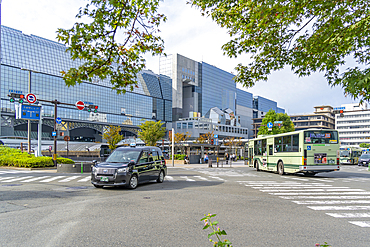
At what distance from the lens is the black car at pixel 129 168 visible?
40.7 feet

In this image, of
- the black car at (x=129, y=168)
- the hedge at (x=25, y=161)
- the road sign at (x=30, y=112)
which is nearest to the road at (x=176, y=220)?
the black car at (x=129, y=168)

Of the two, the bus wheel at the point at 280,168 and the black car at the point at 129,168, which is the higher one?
the black car at the point at 129,168

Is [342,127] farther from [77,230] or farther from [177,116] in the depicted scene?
[77,230]

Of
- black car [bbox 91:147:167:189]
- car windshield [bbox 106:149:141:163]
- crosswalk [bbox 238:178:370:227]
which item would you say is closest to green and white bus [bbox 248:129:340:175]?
crosswalk [bbox 238:178:370:227]

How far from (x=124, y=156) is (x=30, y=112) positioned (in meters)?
22.5

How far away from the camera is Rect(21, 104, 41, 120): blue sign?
3080 cm

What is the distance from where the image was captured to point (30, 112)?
31.4 metres

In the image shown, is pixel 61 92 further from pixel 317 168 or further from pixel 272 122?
pixel 317 168

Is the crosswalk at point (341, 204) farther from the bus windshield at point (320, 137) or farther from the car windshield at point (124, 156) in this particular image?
the bus windshield at point (320, 137)

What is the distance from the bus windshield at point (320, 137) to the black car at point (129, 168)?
412 inches

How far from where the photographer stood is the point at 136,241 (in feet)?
17.4

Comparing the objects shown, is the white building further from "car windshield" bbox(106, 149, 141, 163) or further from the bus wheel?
"car windshield" bbox(106, 149, 141, 163)

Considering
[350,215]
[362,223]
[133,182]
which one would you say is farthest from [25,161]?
[362,223]

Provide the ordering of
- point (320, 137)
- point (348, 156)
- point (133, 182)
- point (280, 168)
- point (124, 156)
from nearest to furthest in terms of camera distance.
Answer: point (133, 182), point (124, 156), point (320, 137), point (280, 168), point (348, 156)
